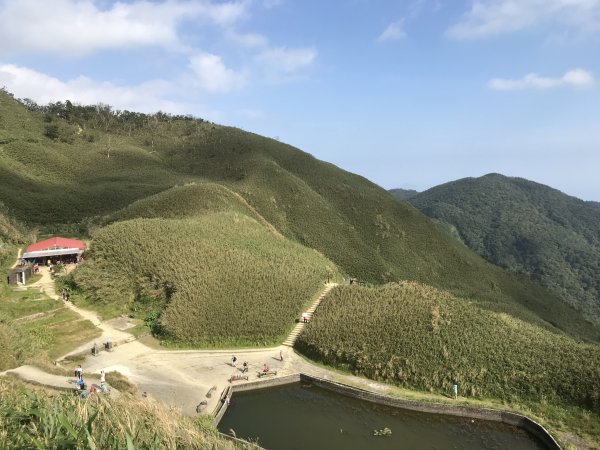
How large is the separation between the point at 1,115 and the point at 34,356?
82.0m

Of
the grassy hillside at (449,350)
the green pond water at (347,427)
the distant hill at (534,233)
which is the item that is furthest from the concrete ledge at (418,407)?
the distant hill at (534,233)

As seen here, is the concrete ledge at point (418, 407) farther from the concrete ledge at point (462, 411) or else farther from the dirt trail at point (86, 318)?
the dirt trail at point (86, 318)

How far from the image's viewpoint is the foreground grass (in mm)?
7301

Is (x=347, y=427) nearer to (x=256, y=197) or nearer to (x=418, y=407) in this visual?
(x=418, y=407)

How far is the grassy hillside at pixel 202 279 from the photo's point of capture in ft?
90.2

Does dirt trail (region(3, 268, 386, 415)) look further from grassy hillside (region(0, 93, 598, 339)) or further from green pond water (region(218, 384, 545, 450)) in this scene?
grassy hillside (region(0, 93, 598, 339))

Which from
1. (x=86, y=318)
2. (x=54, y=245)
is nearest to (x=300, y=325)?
(x=86, y=318)

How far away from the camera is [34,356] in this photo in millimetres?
22125

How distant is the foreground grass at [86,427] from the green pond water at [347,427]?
8.70 metres

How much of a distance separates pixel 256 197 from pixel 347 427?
49786 mm

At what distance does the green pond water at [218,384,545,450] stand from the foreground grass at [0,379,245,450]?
342 inches

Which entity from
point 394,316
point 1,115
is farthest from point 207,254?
point 1,115

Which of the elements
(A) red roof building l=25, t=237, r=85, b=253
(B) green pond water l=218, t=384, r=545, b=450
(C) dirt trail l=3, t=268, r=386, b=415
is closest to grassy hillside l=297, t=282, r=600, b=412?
(C) dirt trail l=3, t=268, r=386, b=415

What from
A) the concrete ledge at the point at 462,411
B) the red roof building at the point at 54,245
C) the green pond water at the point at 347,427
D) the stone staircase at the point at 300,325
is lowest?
the green pond water at the point at 347,427
